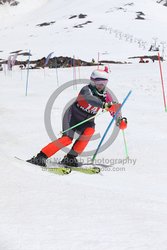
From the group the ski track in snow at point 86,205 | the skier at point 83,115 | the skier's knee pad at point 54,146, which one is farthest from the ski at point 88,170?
the skier's knee pad at point 54,146

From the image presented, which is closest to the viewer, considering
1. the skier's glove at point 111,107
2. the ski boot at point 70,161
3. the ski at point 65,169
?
the ski at point 65,169

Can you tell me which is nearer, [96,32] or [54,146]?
[54,146]

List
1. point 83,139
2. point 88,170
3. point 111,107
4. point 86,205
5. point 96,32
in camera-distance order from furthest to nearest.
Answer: point 96,32, point 111,107, point 83,139, point 88,170, point 86,205

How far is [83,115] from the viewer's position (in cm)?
647

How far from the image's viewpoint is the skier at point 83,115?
6.24m

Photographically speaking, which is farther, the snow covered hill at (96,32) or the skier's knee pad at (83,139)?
the snow covered hill at (96,32)

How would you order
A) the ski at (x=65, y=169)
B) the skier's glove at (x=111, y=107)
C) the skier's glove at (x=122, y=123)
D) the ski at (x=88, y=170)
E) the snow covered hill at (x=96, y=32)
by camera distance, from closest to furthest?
the ski at (x=65, y=169) < the ski at (x=88, y=170) < the skier's glove at (x=111, y=107) < the skier's glove at (x=122, y=123) < the snow covered hill at (x=96, y=32)

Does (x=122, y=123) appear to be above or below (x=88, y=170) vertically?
above

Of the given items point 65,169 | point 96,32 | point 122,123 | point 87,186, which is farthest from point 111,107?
point 96,32

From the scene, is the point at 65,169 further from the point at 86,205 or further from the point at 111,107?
the point at 86,205

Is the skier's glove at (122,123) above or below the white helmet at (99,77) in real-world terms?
below

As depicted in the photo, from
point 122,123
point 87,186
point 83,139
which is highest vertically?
point 122,123

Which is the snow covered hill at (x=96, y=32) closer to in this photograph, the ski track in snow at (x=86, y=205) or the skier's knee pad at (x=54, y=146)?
the ski track in snow at (x=86, y=205)

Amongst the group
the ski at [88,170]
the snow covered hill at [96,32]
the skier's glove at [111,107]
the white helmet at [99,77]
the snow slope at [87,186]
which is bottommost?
the ski at [88,170]
